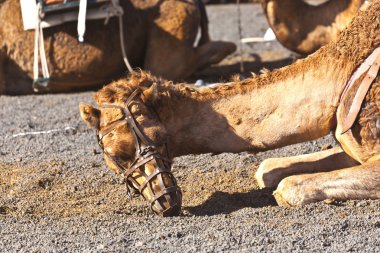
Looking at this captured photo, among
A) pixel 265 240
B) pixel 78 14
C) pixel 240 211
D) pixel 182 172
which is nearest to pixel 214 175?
pixel 182 172

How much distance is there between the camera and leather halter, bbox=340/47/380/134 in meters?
5.41

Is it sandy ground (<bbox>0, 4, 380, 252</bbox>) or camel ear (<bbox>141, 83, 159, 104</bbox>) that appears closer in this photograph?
sandy ground (<bbox>0, 4, 380, 252</bbox>)

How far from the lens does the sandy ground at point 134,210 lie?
4.75 metres

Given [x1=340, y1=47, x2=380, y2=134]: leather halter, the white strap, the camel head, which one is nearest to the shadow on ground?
the camel head

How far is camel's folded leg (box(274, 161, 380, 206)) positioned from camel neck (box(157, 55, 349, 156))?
1.06ft

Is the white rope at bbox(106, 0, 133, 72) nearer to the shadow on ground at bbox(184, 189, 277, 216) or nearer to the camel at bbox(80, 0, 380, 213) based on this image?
the shadow on ground at bbox(184, 189, 277, 216)

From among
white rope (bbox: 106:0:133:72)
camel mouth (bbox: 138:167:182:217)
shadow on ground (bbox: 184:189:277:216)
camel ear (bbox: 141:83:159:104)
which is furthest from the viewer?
white rope (bbox: 106:0:133:72)

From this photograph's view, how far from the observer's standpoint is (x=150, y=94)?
5.37 meters

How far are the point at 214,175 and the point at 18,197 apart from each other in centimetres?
127

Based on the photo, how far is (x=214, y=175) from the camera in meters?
6.38

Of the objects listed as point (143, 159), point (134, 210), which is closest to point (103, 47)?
point (134, 210)

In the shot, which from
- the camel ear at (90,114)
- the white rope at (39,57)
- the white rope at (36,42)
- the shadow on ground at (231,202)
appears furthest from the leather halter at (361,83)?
the white rope at (39,57)

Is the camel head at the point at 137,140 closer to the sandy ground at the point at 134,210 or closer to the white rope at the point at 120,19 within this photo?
the sandy ground at the point at 134,210

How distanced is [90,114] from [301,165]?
1.48 m
